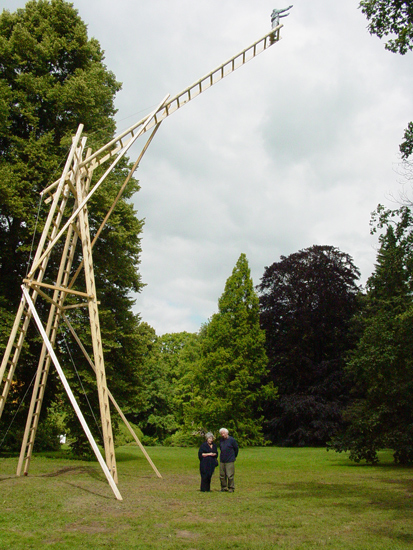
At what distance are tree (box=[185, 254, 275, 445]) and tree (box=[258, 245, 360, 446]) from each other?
3.74 metres

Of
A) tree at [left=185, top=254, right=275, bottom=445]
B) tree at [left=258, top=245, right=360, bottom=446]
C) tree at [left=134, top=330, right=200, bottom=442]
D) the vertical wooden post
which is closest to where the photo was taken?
the vertical wooden post

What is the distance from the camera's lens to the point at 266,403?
38.4 metres

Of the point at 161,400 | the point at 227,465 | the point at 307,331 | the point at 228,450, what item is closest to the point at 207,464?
the point at 227,465

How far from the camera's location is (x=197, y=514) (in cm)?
873

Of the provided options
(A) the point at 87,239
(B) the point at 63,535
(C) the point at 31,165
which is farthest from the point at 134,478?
(C) the point at 31,165

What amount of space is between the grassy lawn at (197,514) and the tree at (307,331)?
22202 millimetres

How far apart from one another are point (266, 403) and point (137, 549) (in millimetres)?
32955

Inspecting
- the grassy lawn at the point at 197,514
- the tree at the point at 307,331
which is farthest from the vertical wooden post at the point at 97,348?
the tree at the point at 307,331

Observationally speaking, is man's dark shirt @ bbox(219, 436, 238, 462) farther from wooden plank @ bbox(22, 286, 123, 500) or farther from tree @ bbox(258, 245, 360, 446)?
tree @ bbox(258, 245, 360, 446)

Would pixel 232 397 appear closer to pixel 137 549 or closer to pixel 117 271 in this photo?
pixel 117 271

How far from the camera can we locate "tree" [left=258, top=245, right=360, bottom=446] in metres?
36.2

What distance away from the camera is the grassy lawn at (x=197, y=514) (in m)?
6.81

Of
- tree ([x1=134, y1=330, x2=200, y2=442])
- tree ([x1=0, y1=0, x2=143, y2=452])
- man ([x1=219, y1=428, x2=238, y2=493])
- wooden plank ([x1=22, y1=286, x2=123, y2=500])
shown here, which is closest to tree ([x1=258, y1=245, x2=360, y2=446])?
tree ([x1=134, y1=330, x2=200, y2=442])

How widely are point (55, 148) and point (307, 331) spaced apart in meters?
23.4
